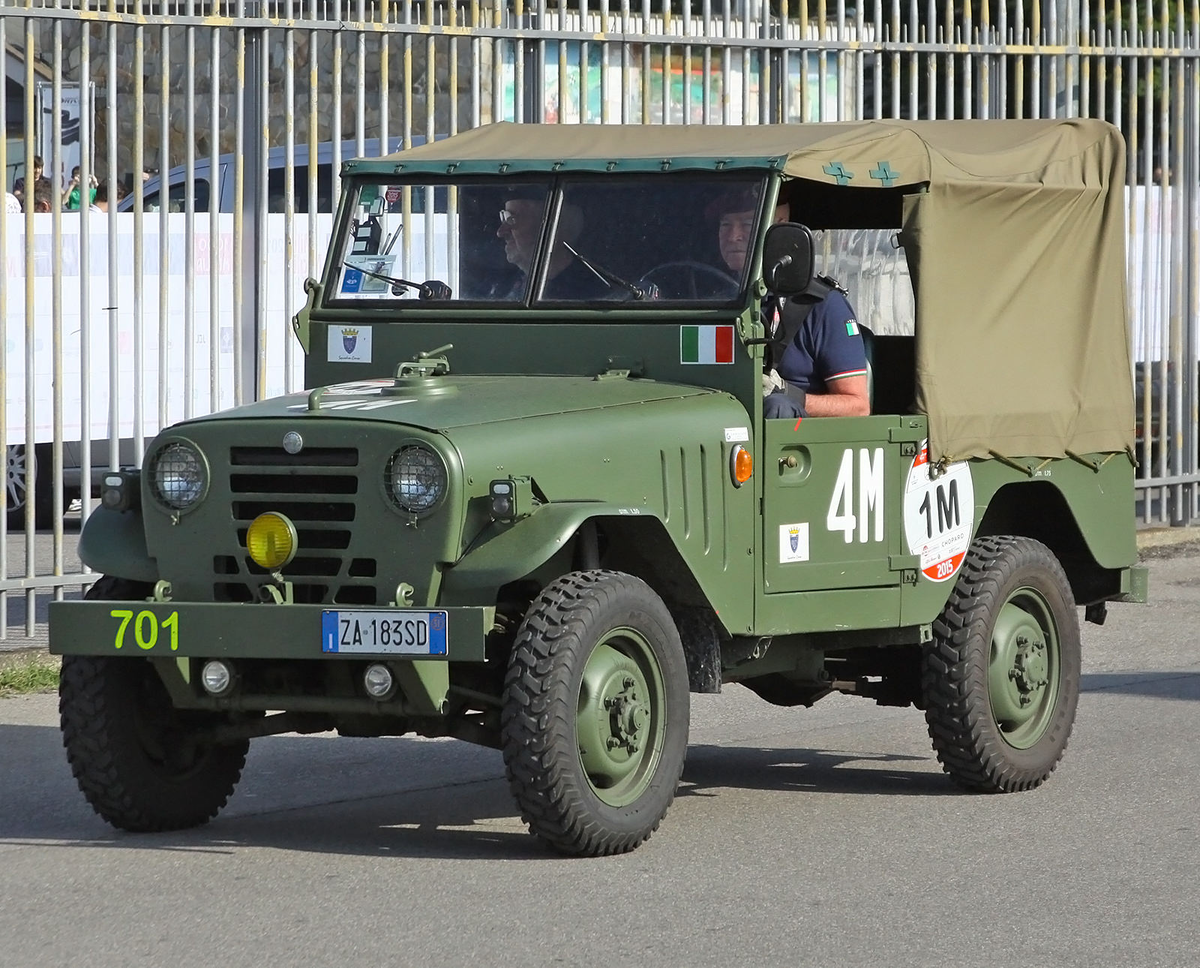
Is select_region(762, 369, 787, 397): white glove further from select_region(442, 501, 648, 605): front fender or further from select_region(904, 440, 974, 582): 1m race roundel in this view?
select_region(442, 501, 648, 605): front fender

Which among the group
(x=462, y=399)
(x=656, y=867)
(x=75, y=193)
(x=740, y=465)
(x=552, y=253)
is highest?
(x=75, y=193)

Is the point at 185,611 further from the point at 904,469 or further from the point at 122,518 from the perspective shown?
the point at 904,469

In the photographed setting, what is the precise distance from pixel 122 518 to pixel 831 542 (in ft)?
7.30

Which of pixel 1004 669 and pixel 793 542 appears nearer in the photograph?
pixel 793 542

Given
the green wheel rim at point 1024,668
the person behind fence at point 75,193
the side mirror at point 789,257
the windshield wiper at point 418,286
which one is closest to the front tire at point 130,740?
the windshield wiper at point 418,286

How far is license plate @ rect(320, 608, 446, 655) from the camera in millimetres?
5980

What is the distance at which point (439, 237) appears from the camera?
760 centimetres

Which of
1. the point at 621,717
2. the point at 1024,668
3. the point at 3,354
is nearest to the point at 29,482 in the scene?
the point at 3,354

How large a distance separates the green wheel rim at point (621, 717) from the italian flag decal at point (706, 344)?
107 centimetres

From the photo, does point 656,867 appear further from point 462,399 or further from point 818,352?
point 818,352

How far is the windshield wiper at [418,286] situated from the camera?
7.56 metres

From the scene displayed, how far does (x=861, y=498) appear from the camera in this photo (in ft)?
24.0

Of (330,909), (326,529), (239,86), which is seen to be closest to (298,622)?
(326,529)

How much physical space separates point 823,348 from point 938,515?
2.28 feet
